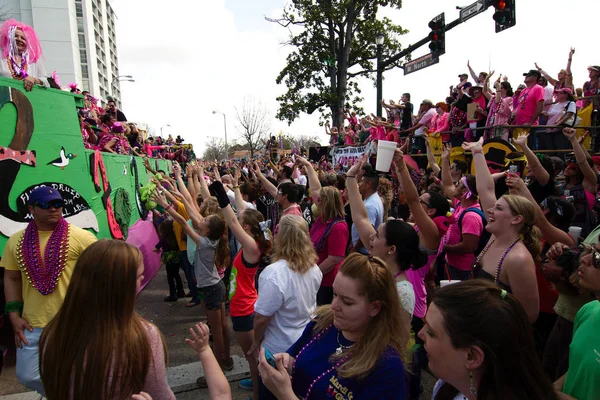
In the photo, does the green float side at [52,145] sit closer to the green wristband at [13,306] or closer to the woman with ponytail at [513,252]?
the green wristband at [13,306]

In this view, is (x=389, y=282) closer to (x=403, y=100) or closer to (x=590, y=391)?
(x=590, y=391)

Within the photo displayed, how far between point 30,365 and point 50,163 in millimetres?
2562

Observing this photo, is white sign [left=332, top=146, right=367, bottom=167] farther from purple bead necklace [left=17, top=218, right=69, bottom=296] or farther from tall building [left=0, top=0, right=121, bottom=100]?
tall building [left=0, top=0, right=121, bottom=100]

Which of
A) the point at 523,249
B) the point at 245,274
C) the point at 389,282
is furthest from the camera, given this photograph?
the point at 245,274

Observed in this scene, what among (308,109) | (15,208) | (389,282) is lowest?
(389,282)

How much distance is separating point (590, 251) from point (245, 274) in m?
2.47

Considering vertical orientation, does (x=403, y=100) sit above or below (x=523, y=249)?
above

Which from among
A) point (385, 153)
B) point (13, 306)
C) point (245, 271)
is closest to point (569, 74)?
point (385, 153)

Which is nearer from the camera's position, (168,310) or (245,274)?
(245,274)

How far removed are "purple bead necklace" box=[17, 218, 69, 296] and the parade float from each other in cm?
149

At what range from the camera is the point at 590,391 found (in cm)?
143

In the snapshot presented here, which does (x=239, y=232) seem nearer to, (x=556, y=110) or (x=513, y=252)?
(x=513, y=252)

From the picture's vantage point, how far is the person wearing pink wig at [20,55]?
4266 millimetres

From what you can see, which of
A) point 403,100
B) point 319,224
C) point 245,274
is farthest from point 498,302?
point 403,100
